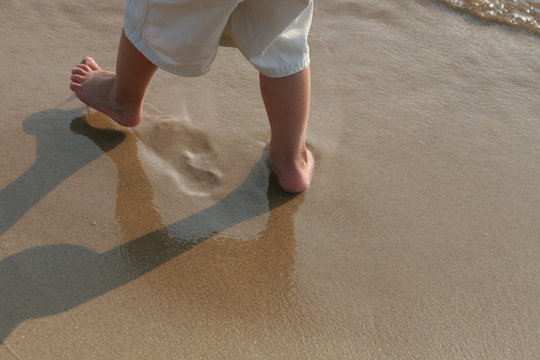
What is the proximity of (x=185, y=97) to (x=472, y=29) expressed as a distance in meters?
1.44

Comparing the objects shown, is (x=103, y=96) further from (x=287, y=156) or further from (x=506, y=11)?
(x=506, y=11)

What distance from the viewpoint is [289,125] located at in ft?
6.62

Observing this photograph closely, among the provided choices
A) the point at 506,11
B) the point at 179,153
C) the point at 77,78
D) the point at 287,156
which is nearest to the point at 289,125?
the point at 287,156

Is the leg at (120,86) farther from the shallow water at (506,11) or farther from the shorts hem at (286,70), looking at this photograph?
the shallow water at (506,11)

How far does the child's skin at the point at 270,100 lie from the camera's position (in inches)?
77.0

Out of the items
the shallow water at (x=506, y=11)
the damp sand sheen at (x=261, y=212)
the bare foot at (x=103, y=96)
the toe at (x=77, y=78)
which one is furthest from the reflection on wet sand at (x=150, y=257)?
the shallow water at (x=506, y=11)

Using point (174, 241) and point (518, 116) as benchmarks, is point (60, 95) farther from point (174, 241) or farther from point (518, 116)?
point (518, 116)

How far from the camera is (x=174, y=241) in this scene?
1.84 metres

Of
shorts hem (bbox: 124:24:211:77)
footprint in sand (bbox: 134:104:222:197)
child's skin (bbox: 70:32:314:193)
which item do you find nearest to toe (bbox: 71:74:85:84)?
child's skin (bbox: 70:32:314:193)

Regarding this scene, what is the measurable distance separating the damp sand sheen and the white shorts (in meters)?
0.37

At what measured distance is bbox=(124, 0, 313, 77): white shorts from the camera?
1750 millimetres

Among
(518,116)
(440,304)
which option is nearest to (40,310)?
(440,304)

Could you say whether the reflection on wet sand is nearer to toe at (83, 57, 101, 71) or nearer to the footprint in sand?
the footprint in sand

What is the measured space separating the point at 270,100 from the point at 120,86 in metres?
0.50
